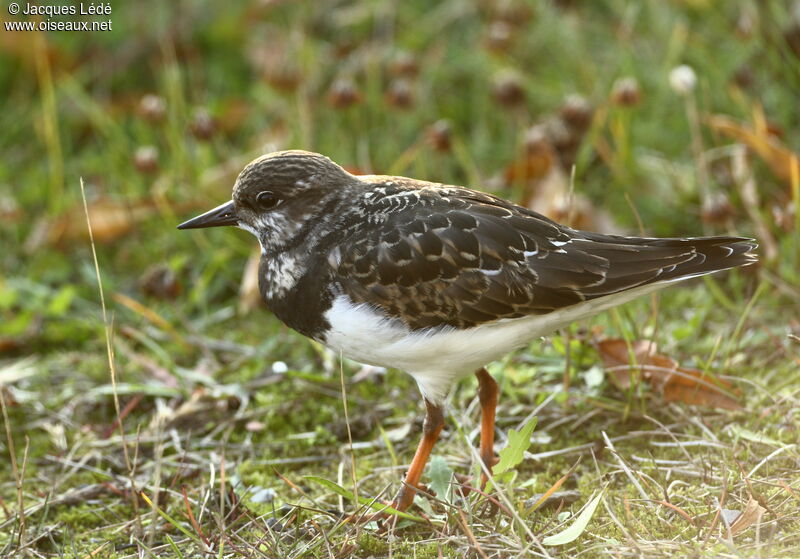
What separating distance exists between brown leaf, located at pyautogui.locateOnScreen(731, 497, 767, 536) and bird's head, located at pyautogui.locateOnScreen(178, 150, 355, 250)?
6.46 ft

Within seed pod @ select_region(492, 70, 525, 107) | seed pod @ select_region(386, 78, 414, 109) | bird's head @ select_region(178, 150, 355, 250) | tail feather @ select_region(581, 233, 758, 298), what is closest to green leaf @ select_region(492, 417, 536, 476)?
tail feather @ select_region(581, 233, 758, 298)

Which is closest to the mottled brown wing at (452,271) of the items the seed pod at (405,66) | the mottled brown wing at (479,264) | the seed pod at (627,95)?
the mottled brown wing at (479,264)

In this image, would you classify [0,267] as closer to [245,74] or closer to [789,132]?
[245,74]

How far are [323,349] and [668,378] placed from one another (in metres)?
1.77

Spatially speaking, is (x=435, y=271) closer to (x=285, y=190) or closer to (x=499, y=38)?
(x=285, y=190)

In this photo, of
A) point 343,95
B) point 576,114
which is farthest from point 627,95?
point 343,95

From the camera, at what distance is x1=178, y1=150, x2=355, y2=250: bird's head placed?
13.3 ft

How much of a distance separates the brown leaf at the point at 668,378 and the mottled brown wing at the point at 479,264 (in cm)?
46

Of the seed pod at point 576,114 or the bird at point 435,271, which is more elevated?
the seed pod at point 576,114

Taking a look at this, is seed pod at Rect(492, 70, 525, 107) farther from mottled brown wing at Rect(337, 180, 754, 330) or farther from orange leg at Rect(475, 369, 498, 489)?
orange leg at Rect(475, 369, 498, 489)

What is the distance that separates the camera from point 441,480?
147 inches

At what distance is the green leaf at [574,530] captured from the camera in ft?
10.8

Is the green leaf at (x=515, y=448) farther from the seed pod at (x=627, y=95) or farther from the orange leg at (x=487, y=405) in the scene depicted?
the seed pod at (x=627, y=95)

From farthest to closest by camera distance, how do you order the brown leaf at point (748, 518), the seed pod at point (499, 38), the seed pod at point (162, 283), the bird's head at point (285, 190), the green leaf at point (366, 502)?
the seed pod at point (499, 38) → the seed pod at point (162, 283) → the bird's head at point (285, 190) → the green leaf at point (366, 502) → the brown leaf at point (748, 518)
